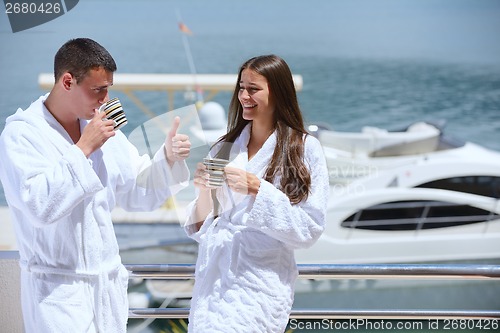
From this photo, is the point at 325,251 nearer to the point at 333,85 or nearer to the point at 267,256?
the point at 267,256

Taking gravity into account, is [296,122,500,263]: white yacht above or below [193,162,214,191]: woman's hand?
below

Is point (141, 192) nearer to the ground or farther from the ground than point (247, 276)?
farther from the ground

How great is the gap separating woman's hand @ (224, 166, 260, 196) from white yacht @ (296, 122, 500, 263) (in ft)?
25.2

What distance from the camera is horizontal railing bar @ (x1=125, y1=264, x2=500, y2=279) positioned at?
165 centimetres

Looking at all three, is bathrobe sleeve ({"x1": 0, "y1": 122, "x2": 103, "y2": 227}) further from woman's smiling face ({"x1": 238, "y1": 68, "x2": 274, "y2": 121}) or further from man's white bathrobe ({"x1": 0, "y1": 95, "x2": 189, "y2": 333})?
woman's smiling face ({"x1": 238, "y1": 68, "x2": 274, "y2": 121})

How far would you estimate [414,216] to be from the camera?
10.0 m

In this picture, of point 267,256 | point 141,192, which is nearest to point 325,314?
point 267,256

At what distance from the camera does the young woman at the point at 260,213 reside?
134 cm

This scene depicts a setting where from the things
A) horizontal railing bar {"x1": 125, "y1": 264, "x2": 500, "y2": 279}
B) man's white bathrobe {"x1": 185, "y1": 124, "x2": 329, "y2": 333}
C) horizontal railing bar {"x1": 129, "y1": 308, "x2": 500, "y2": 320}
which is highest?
man's white bathrobe {"x1": 185, "y1": 124, "x2": 329, "y2": 333}

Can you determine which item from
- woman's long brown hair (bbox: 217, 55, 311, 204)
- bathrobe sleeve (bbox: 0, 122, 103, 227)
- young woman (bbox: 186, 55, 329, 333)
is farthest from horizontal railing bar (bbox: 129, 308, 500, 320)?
bathrobe sleeve (bbox: 0, 122, 103, 227)

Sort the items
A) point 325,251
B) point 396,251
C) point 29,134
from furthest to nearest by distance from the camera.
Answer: point 396,251
point 325,251
point 29,134

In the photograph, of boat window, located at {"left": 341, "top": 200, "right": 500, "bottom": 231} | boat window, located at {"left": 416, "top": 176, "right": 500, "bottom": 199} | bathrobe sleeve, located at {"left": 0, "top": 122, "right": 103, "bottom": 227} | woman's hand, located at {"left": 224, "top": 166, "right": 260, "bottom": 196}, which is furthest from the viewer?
boat window, located at {"left": 416, "top": 176, "right": 500, "bottom": 199}

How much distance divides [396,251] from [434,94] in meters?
17.4

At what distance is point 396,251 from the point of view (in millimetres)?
9859
